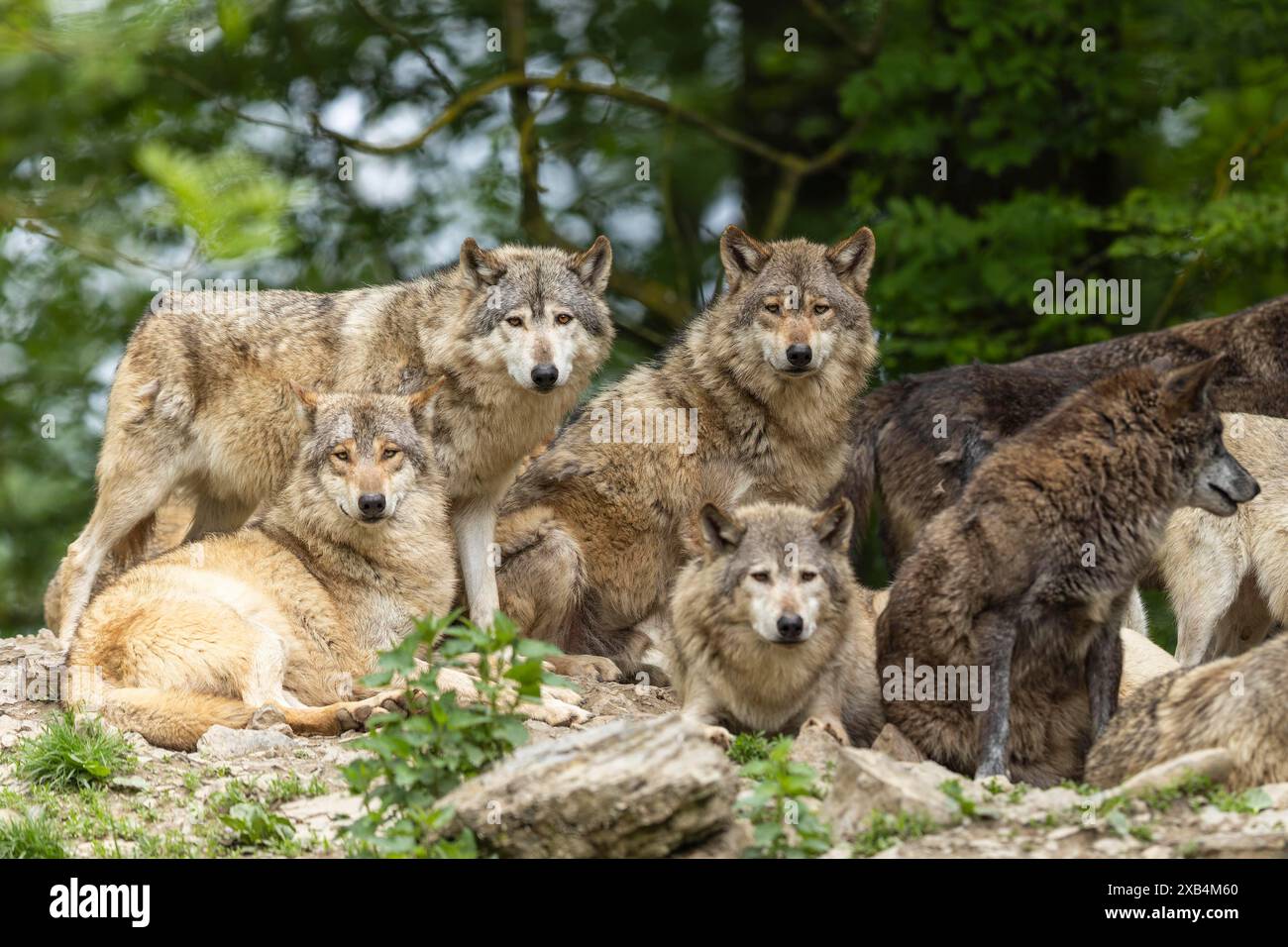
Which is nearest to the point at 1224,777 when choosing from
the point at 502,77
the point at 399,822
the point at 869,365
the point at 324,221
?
the point at 399,822

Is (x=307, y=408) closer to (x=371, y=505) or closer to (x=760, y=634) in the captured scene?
(x=371, y=505)

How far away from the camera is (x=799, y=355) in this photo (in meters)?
8.75

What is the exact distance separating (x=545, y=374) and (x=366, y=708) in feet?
6.81

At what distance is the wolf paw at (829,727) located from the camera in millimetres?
7027

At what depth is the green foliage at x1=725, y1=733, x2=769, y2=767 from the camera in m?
6.92

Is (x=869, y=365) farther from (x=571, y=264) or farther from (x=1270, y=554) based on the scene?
(x=1270, y=554)

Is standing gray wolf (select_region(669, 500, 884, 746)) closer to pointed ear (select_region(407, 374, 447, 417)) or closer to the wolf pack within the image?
the wolf pack

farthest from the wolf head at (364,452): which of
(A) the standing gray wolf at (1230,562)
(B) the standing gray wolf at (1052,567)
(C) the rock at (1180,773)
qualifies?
(A) the standing gray wolf at (1230,562)

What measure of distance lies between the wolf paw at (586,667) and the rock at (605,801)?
3599 millimetres

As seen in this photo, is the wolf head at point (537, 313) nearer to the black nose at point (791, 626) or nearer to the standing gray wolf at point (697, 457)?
the standing gray wolf at point (697, 457)

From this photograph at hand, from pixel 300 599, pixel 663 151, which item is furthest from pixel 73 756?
pixel 663 151

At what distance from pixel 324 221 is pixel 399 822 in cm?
969

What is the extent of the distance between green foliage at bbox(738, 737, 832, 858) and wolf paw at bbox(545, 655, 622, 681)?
127 inches

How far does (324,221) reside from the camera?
46.7ft
